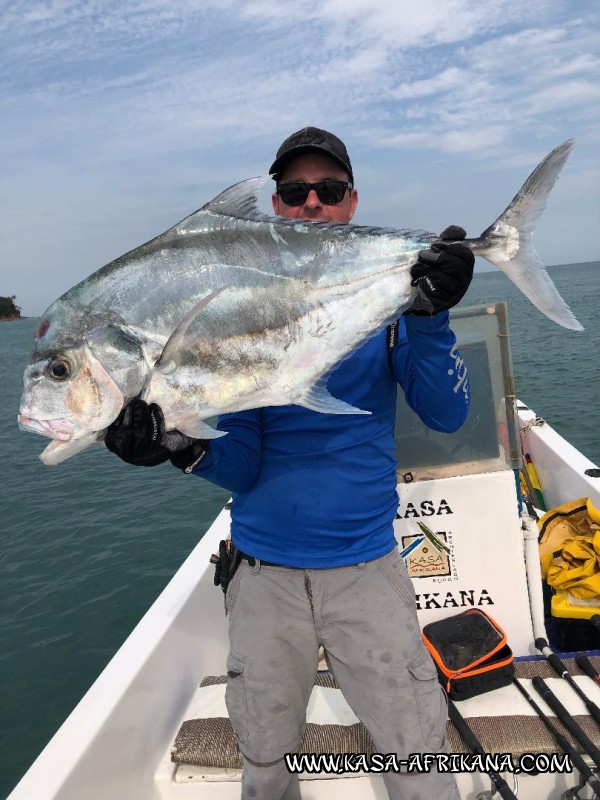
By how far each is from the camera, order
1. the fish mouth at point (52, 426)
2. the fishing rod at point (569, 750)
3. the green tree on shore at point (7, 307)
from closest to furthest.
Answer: the fish mouth at point (52, 426)
the fishing rod at point (569, 750)
the green tree on shore at point (7, 307)

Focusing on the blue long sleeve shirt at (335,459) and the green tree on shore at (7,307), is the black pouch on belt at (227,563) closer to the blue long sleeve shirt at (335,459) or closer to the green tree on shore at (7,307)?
the blue long sleeve shirt at (335,459)

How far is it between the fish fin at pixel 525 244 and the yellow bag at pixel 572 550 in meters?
1.95

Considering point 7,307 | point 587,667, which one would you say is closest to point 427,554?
point 587,667

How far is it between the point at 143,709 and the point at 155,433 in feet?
5.81

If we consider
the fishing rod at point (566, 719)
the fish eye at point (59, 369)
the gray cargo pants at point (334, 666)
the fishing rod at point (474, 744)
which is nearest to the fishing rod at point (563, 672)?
the fishing rod at point (566, 719)

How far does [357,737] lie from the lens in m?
2.81

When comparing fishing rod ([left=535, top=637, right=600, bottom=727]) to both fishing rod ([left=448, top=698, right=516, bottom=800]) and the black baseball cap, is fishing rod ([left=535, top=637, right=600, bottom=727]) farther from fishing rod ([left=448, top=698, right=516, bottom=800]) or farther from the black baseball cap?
the black baseball cap

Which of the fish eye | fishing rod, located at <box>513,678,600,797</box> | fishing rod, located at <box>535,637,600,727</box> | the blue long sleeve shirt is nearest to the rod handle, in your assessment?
fishing rod, located at <box>535,637,600,727</box>

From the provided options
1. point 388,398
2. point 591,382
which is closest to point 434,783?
point 388,398

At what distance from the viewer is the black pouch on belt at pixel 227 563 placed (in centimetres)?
241

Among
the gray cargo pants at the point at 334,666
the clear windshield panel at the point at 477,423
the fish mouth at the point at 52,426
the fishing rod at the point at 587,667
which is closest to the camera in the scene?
the fish mouth at the point at 52,426

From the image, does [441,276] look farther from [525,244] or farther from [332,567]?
[332,567]

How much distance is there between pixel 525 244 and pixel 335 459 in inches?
42.5

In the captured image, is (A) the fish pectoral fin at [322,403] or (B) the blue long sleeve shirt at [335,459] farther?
(B) the blue long sleeve shirt at [335,459]
